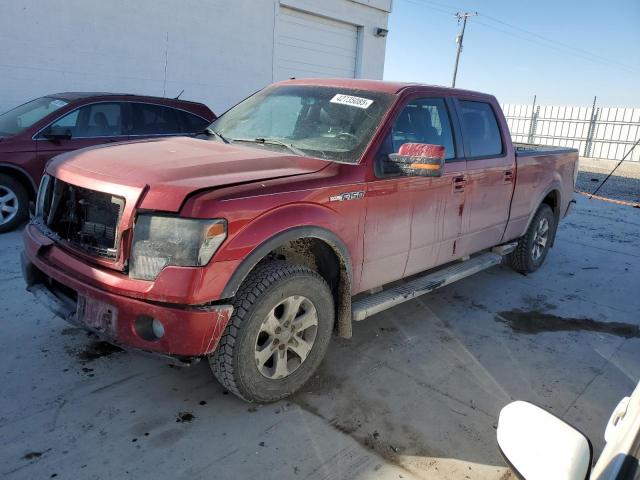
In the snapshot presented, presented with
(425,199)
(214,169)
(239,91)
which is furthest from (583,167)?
(214,169)

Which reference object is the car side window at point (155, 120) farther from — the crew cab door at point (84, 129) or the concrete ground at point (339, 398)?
the concrete ground at point (339, 398)

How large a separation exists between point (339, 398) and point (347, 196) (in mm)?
1272

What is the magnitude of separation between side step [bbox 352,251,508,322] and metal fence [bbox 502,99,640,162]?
23.6 meters

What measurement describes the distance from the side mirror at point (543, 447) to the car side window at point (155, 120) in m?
6.86

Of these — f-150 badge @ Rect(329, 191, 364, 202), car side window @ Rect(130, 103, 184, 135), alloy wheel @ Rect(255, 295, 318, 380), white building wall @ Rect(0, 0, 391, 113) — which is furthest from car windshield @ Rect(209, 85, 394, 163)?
white building wall @ Rect(0, 0, 391, 113)

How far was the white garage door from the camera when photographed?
1260 cm

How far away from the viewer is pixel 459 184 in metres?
4.21

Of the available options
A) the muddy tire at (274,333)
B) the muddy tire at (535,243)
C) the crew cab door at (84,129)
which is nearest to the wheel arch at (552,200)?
the muddy tire at (535,243)

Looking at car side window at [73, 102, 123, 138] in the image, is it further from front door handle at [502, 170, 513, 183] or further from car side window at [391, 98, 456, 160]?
front door handle at [502, 170, 513, 183]

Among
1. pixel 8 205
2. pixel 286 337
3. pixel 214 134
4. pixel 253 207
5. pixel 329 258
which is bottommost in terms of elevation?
pixel 8 205

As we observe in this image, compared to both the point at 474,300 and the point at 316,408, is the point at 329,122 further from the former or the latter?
the point at 474,300

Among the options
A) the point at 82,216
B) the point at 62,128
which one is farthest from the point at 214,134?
the point at 62,128

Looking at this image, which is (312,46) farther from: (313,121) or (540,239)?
(313,121)

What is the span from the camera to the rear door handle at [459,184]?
13.7 ft
